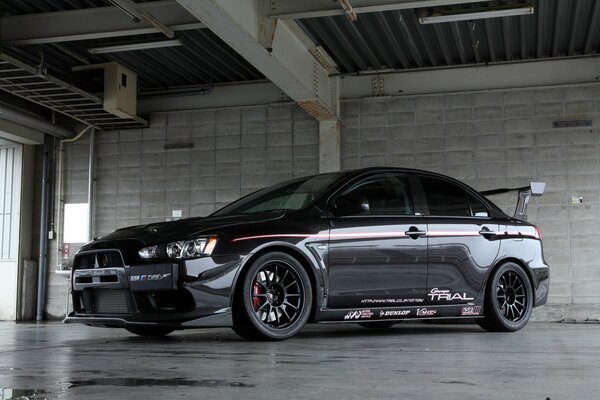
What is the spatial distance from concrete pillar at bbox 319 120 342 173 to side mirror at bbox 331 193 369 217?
645cm

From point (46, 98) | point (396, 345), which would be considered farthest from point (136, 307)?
point (46, 98)

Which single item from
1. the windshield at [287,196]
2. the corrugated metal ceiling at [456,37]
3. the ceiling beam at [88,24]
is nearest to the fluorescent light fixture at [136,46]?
the ceiling beam at [88,24]

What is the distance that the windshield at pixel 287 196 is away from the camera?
5949 mm

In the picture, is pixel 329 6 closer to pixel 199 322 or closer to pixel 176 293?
pixel 176 293

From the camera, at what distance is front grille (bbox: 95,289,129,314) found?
5262 mm

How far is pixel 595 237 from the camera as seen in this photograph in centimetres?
1135

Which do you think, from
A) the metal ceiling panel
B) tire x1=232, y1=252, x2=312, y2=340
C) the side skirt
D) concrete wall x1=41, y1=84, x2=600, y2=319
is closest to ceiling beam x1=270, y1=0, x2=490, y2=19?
concrete wall x1=41, y1=84, x2=600, y2=319

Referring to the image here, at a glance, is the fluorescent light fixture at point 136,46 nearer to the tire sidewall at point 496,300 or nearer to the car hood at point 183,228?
the car hood at point 183,228

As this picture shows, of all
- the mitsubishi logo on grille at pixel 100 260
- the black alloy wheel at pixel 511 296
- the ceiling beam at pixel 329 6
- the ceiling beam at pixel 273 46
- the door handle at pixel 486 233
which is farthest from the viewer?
the ceiling beam at pixel 329 6

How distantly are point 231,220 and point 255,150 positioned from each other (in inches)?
298

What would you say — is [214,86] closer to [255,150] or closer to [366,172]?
[255,150]

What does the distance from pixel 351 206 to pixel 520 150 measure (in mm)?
6826

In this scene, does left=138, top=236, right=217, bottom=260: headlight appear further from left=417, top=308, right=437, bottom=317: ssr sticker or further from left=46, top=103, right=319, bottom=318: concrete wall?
left=46, top=103, right=319, bottom=318: concrete wall

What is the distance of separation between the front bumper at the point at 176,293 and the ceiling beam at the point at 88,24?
5.00 metres
